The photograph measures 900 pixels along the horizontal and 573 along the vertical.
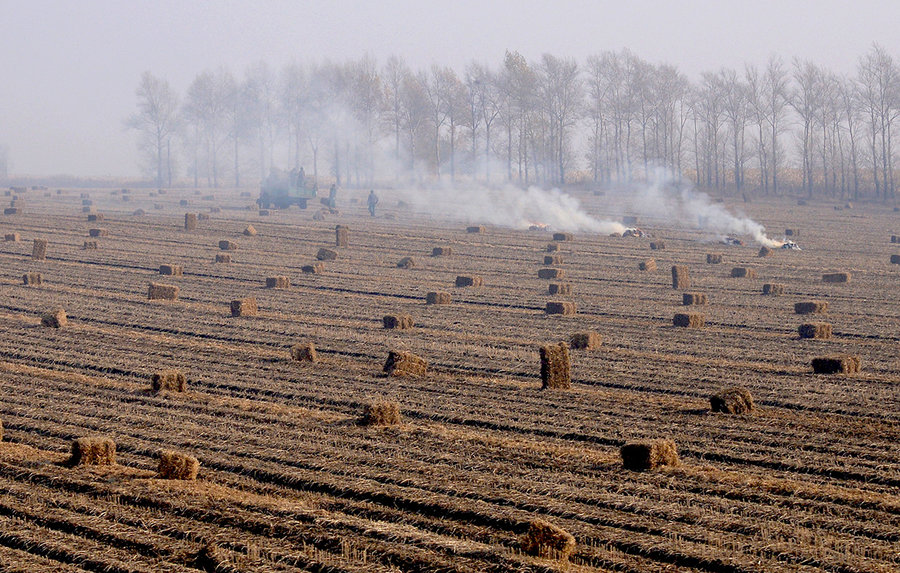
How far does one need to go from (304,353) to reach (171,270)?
17.0m

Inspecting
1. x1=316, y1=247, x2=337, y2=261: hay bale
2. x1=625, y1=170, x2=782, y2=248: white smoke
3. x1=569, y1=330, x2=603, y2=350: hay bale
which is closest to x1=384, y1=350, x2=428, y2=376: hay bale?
x1=569, y1=330, x2=603, y2=350: hay bale

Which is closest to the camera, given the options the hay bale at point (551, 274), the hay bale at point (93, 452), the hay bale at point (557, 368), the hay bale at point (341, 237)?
the hay bale at point (93, 452)

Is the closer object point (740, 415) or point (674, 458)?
point (674, 458)

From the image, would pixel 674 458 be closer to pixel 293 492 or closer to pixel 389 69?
pixel 293 492

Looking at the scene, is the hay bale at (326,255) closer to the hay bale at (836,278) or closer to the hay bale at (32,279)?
the hay bale at (32,279)

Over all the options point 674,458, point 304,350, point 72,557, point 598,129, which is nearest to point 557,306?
point 304,350

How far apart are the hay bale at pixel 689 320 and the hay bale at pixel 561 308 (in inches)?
123

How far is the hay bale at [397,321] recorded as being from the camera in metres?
28.0

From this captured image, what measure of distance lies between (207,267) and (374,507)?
1181 inches

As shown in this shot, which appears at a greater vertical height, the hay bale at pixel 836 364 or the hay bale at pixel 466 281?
the hay bale at pixel 466 281

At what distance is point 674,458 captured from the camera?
1459 centimetres

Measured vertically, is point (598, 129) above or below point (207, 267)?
above

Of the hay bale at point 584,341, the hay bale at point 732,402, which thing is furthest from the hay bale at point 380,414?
the hay bale at point 584,341

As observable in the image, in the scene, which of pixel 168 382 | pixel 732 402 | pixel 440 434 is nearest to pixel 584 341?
pixel 732 402
